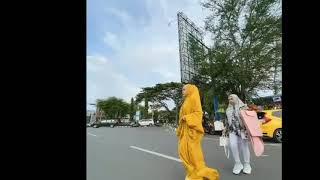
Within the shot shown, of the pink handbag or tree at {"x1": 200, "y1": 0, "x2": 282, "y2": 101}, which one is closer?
the pink handbag

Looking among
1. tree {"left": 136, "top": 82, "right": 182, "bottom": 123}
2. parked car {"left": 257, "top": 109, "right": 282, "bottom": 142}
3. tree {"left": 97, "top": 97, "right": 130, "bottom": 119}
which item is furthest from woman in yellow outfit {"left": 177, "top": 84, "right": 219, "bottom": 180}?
tree {"left": 97, "top": 97, "right": 130, "bottom": 119}

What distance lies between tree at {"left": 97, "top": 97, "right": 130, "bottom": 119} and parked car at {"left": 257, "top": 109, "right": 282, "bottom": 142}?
276 feet

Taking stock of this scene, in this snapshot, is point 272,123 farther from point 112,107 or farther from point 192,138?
point 112,107

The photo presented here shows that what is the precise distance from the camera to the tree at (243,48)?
98.6ft

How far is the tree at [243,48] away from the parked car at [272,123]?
415 inches

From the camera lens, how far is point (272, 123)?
63.4 ft

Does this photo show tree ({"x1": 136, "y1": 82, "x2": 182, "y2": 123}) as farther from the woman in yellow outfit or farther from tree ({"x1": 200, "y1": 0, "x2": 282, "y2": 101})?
the woman in yellow outfit

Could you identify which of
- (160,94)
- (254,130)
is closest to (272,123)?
(254,130)

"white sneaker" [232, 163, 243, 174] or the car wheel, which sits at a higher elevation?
the car wheel

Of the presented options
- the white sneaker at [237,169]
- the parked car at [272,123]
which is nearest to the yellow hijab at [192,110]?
the white sneaker at [237,169]

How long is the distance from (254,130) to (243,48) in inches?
859

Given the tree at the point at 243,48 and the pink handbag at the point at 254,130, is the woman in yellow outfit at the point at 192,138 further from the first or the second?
the tree at the point at 243,48

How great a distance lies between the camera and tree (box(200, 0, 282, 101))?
98.6ft
